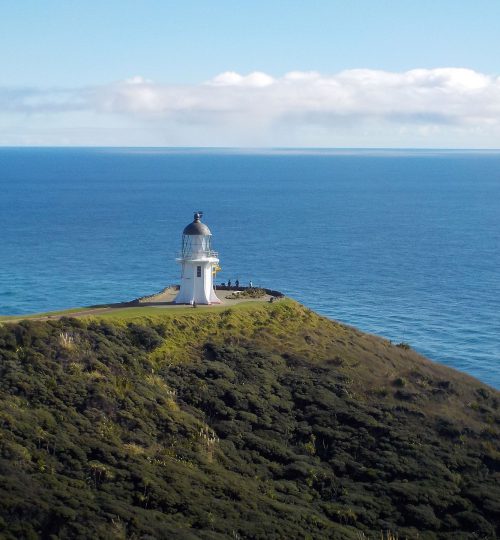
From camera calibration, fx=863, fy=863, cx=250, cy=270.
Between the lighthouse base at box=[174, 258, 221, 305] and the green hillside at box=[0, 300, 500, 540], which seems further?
the lighthouse base at box=[174, 258, 221, 305]

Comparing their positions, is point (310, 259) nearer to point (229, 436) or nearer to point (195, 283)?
point (195, 283)

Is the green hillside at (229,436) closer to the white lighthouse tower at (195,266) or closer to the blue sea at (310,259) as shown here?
the white lighthouse tower at (195,266)

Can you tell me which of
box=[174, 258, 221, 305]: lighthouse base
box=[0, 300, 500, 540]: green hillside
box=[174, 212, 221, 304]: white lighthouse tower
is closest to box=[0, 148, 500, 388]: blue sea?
box=[0, 300, 500, 540]: green hillside

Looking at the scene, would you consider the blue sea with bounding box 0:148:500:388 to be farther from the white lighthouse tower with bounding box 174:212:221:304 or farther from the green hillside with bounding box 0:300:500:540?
the white lighthouse tower with bounding box 174:212:221:304

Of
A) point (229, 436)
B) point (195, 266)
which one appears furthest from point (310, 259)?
point (229, 436)

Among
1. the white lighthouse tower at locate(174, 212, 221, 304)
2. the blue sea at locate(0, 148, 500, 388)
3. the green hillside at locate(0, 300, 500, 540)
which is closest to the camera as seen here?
the green hillside at locate(0, 300, 500, 540)

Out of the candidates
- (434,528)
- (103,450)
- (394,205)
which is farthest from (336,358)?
(394,205)
